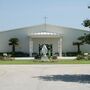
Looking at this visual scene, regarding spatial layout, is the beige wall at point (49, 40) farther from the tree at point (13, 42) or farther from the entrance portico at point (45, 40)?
the tree at point (13, 42)

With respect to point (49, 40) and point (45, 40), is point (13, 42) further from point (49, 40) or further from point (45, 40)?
point (49, 40)

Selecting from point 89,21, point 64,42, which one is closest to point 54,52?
point 64,42

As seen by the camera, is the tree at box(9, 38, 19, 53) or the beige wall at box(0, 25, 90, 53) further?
the beige wall at box(0, 25, 90, 53)

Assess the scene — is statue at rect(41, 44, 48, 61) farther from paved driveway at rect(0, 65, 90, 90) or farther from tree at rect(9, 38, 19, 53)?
paved driveway at rect(0, 65, 90, 90)

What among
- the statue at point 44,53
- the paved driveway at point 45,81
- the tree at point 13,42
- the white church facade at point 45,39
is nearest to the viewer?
the paved driveway at point 45,81

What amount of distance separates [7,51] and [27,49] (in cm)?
406

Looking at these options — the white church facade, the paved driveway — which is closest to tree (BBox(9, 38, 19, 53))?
the white church facade

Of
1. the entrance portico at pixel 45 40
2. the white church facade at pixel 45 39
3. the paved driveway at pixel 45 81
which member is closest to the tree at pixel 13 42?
the white church facade at pixel 45 39

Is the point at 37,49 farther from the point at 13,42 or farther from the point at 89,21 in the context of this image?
the point at 89,21

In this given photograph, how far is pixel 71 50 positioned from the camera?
Result: 7169 cm

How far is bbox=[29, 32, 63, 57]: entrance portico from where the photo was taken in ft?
228

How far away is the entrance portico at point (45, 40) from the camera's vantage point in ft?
228

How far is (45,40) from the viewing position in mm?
71000

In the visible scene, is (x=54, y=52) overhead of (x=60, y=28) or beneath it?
beneath
